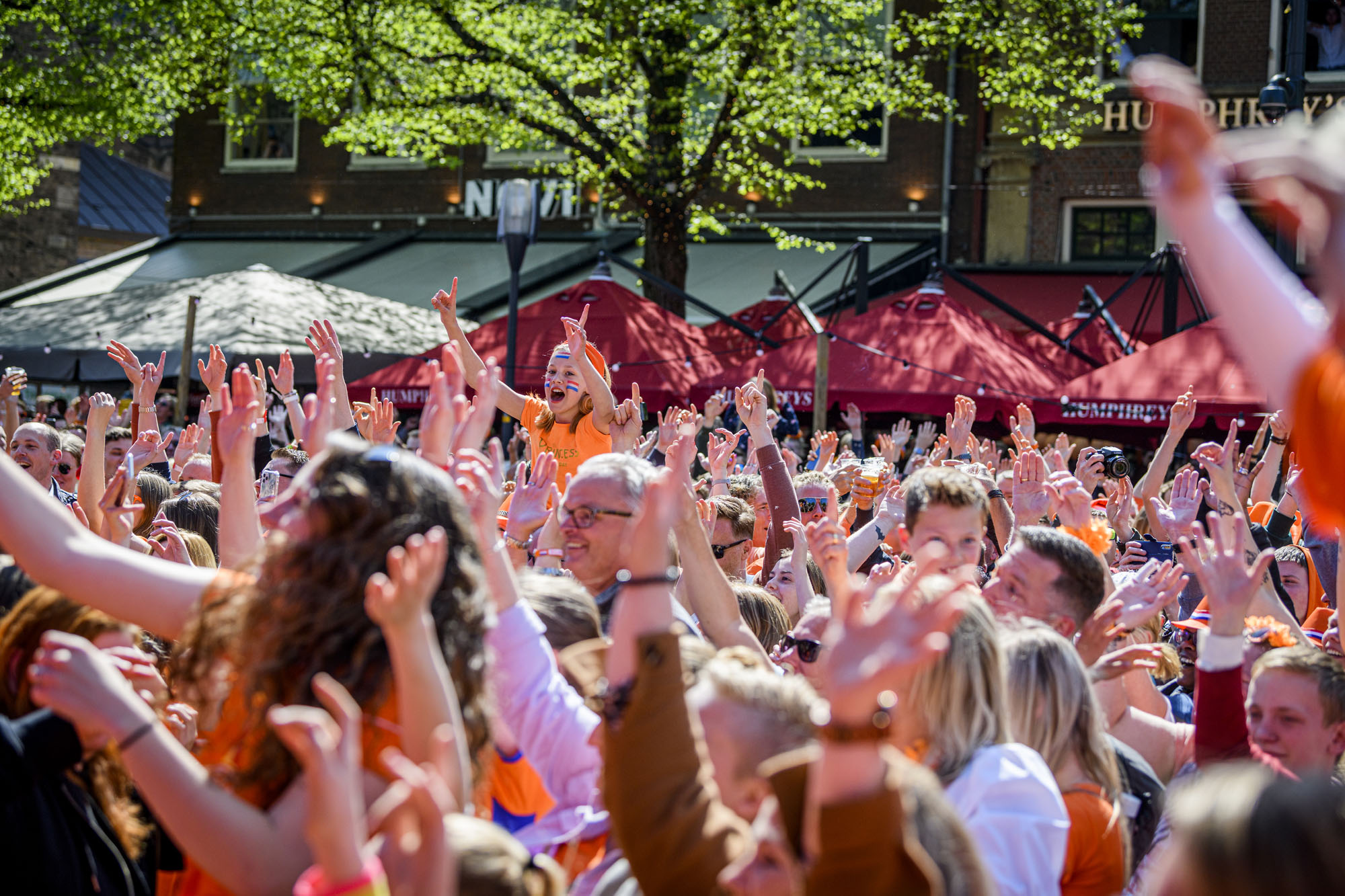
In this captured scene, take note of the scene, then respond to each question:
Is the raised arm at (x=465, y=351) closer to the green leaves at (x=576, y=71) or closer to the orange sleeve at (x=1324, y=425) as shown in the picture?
the orange sleeve at (x=1324, y=425)

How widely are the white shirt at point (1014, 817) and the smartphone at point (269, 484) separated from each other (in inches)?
152

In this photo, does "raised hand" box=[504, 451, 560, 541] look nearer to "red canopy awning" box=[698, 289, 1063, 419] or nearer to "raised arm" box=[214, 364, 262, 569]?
"raised arm" box=[214, 364, 262, 569]

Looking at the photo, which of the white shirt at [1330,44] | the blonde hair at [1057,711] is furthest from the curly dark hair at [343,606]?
the white shirt at [1330,44]

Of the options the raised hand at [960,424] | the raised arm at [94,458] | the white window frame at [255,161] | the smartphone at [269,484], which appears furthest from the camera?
the white window frame at [255,161]

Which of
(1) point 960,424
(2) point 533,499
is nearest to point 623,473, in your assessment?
(2) point 533,499

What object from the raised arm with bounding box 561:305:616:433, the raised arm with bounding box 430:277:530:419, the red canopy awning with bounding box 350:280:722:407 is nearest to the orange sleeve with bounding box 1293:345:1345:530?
the raised arm with bounding box 430:277:530:419

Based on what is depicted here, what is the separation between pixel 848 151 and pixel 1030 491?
14226 millimetres

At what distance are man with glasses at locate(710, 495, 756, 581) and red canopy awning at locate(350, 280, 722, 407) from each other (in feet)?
19.8

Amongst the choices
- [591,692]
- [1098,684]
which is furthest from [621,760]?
[1098,684]

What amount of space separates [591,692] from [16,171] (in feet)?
57.2

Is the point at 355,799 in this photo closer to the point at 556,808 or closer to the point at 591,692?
the point at 591,692

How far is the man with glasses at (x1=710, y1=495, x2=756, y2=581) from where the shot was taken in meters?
5.43

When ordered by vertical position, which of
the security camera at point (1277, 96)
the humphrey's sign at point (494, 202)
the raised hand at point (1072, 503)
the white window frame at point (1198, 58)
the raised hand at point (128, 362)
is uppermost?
the white window frame at point (1198, 58)

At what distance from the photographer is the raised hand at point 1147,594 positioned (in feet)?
11.8
